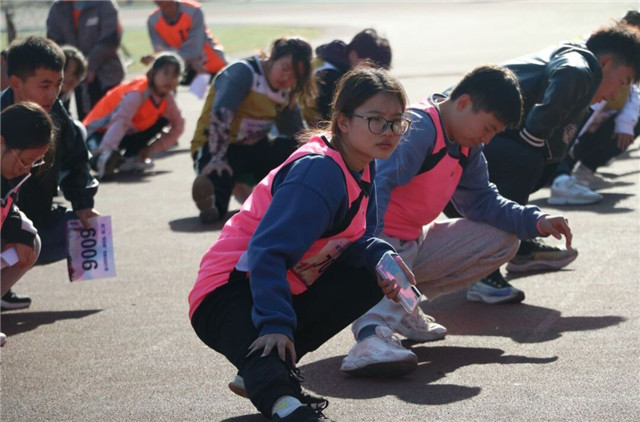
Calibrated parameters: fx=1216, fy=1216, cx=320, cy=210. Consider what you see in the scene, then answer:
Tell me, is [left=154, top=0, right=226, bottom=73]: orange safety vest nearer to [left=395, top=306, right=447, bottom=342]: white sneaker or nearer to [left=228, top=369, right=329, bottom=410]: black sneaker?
[left=395, top=306, right=447, bottom=342]: white sneaker

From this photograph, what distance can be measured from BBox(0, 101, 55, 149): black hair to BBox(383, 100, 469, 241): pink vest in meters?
1.47

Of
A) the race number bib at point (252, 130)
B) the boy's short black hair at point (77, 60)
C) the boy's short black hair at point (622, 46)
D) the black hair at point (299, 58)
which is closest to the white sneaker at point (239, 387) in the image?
the boy's short black hair at point (622, 46)

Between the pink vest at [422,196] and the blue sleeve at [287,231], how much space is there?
1.14m

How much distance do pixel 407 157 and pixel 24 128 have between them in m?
1.57

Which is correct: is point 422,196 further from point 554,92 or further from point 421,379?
point 554,92

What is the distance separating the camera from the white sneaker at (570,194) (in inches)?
323

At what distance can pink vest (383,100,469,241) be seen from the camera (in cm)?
500

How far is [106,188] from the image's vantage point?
9914 mm

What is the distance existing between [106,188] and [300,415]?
6.53 meters

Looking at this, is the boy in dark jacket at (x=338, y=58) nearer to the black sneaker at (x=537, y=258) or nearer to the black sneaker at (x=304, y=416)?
the black sneaker at (x=537, y=258)

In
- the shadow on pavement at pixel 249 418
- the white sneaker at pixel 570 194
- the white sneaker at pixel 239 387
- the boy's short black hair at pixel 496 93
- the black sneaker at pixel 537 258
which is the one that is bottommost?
the white sneaker at pixel 570 194

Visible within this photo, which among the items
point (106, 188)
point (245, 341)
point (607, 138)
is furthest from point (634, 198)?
point (245, 341)

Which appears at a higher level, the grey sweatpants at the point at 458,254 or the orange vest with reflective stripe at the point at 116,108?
the grey sweatpants at the point at 458,254

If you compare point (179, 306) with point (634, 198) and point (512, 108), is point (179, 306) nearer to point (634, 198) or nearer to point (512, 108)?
point (512, 108)
